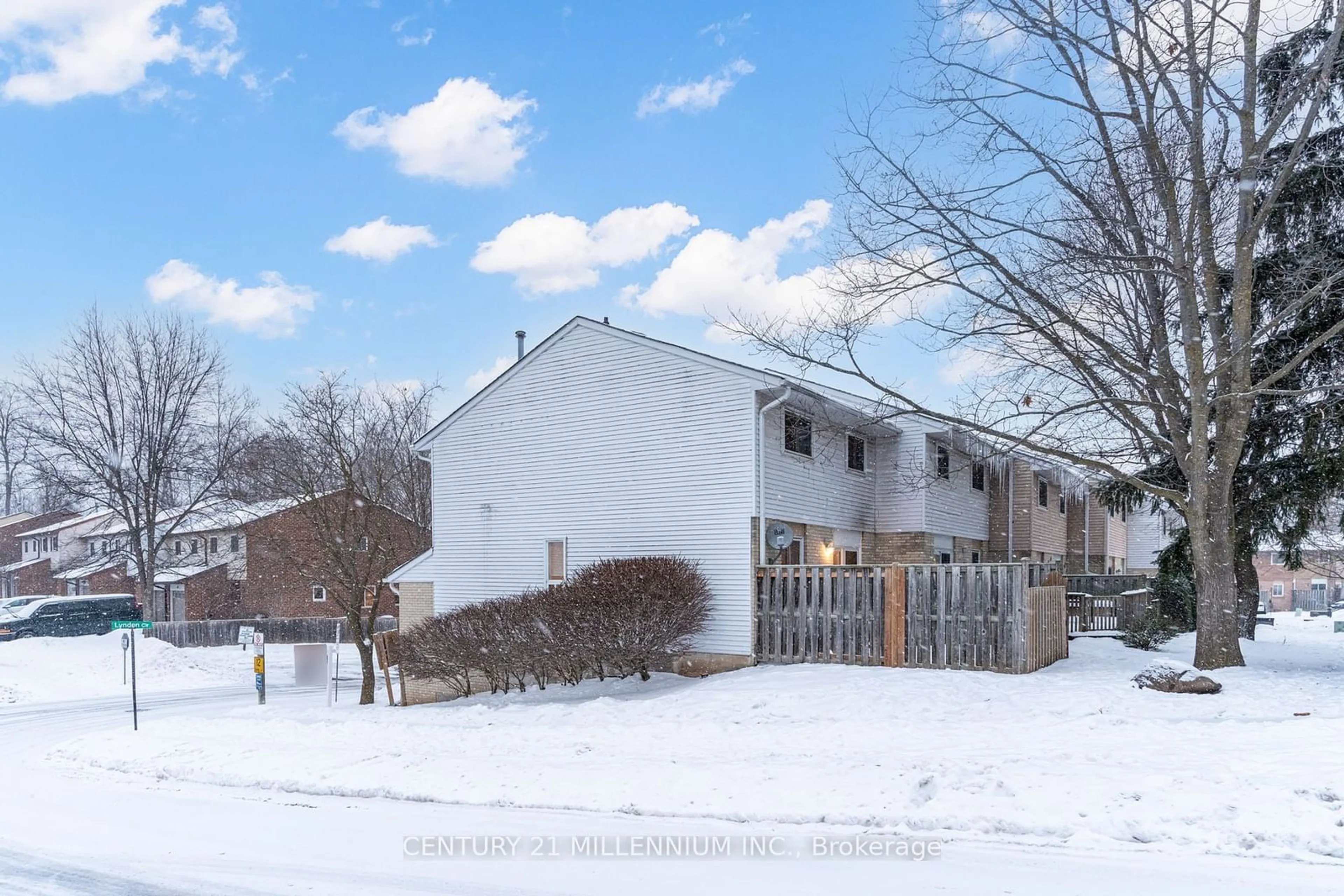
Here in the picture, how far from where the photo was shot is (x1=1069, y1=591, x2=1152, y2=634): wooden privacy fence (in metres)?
20.5

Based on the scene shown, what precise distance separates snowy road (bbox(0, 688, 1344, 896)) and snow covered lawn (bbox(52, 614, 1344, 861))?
37 cm

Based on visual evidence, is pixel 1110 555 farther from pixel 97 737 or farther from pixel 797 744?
pixel 97 737

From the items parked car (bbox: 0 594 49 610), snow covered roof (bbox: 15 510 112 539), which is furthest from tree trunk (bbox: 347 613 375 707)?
snow covered roof (bbox: 15 510 112 539)

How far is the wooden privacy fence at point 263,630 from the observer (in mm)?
33688

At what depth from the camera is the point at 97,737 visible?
43.9 ft

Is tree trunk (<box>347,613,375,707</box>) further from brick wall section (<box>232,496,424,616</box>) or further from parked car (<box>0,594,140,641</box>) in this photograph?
brick wall section (<box>232,496,424,616</box>)

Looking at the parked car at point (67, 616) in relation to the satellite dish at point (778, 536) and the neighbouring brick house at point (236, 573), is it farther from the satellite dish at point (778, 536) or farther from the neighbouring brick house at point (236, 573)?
the satellite dish at point (778, 536)

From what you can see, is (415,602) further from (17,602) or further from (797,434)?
(17,602)

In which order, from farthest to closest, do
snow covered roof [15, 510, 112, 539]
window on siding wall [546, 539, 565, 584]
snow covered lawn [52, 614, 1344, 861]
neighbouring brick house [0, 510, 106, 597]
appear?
neighbouring brick house [0, 510, 106, 597], snow covered roof [15, 510, 112, 539], window on siding wall [546, 539, 565, 584], snow covered lawn [52, 614, 1344, 861]

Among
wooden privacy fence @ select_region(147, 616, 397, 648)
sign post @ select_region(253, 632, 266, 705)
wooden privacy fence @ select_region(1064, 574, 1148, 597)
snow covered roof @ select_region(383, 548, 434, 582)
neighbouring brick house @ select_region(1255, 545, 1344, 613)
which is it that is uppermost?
snow covered roof @ select_region(383, 548, 434, 582)

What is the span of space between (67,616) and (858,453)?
26387 mm

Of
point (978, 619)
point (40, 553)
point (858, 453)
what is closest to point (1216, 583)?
point (978, 619)

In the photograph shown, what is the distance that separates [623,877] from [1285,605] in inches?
3422

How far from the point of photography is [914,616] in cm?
1478
